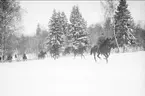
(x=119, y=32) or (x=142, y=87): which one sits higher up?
(x=119, y=32)

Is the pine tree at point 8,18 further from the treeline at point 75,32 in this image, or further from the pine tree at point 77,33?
the pine tree at point 77,33

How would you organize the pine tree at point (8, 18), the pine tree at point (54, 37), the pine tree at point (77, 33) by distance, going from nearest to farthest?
the pine tree at point (8, 18)
the pine tree at point (54, 37)
the pine tree at point (77, 33)

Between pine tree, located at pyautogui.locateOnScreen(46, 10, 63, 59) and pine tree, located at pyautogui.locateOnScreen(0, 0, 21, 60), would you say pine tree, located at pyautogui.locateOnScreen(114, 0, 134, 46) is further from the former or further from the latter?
pine tree, located at pyautogui.locateOnScreen(0, 0, 21, 60)

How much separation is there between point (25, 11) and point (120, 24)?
20021 mm

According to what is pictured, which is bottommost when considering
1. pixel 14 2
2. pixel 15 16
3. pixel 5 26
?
pixel 5 26

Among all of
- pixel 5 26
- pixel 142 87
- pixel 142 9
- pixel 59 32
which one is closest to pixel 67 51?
pixel 59 32

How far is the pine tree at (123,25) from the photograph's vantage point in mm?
21578

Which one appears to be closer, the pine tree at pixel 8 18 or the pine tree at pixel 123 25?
the pine tree at pixel 8 18

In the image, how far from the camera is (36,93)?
3314mm

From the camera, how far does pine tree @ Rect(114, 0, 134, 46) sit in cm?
2158

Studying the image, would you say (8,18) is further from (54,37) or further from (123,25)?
(123,25)

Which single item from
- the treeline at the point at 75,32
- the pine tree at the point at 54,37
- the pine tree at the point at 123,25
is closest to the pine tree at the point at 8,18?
the treeline at the point at 75,32

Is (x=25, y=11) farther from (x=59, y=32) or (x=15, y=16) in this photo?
(x=59, y=32)

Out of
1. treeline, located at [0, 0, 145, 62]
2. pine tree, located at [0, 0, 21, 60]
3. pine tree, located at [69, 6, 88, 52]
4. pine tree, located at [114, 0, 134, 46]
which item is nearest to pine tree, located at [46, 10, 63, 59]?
treeline, located at [0, 0, 145, 62]
